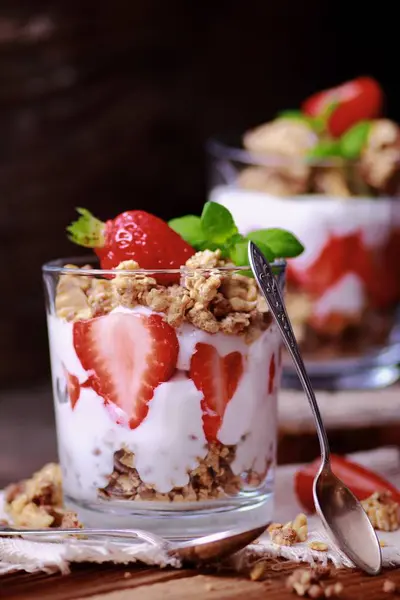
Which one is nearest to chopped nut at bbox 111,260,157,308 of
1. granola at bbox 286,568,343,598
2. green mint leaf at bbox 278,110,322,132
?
granola at bbox 286,568,343,598

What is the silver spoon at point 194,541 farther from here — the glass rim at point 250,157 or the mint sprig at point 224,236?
the glass rim at point 250,157

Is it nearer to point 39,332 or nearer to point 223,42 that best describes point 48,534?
point 39,332

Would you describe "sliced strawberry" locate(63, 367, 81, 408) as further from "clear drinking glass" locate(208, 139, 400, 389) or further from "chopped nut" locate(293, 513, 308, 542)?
"clear drinking glass" locate(208, 139, 400, 389)

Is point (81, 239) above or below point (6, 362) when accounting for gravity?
above

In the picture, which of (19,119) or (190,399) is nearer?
(190,399)

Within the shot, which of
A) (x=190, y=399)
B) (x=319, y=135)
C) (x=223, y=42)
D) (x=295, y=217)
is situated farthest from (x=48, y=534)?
(x=223, y=42)

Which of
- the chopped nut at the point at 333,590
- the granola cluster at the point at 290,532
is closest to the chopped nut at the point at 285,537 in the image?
the granola cluster at the point at 290,532

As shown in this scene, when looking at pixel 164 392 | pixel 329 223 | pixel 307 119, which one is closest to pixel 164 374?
pixel 164 392
